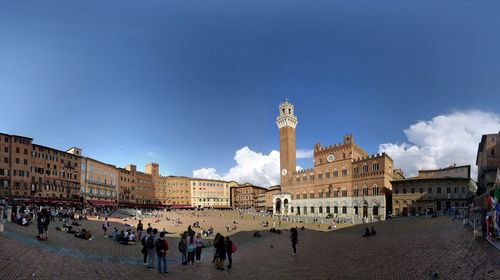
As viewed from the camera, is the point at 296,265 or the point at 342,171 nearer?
the point at 296,265

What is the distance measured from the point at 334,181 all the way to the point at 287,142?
19.2m

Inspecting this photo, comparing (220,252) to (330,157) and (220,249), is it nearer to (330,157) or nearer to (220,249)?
(220,249)

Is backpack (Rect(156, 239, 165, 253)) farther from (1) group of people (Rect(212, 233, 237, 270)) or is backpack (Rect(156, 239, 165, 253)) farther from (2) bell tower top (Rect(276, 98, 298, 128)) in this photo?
(2) bell tower top (Rect(276, 98, 298, 128))

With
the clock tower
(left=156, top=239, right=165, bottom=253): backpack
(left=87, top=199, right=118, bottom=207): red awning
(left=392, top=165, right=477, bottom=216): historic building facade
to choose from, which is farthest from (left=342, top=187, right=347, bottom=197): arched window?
(left=156, top=239, right=165, bottom=253): backpack

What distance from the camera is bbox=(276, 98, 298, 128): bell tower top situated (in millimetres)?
89562

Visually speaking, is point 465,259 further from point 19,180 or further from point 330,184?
point 19,180

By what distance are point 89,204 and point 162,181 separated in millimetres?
39339

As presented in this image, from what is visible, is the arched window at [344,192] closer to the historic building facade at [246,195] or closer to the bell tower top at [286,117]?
the bell tower top at [286,117]

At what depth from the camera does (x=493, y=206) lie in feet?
53.0

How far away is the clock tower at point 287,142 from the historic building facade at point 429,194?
3092 centimetres

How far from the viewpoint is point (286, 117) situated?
89.4 meters

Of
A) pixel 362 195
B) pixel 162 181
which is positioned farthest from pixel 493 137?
pixel 162 181

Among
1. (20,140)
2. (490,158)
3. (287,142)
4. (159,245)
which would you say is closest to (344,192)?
(287,142)

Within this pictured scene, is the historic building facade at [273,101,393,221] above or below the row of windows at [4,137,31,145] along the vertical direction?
below
